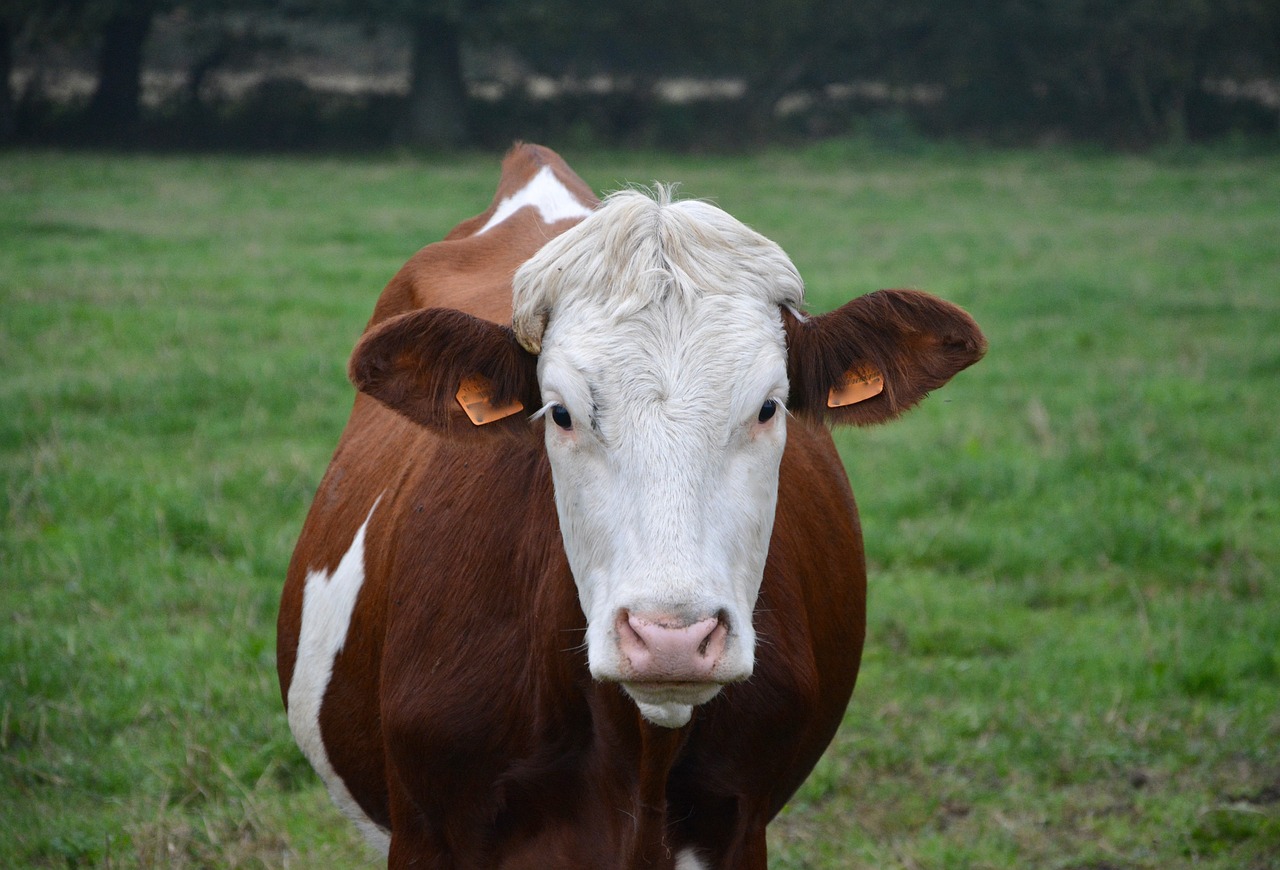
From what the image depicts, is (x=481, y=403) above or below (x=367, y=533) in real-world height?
above

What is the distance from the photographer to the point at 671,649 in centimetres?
201

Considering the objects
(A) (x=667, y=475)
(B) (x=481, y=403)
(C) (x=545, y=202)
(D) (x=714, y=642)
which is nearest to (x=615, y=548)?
(A) (x=667, y=475)

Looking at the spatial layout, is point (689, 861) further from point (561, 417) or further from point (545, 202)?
point (545, 202)

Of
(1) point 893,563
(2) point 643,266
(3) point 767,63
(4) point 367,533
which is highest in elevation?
(2) point 643,266

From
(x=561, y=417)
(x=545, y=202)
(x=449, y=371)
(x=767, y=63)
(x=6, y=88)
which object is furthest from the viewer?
(x=767, y=63)

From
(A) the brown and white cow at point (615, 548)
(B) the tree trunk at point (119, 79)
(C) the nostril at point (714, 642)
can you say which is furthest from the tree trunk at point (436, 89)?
(C) the nostril at point (714, 642)

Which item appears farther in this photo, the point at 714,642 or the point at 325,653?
the point at 325,653

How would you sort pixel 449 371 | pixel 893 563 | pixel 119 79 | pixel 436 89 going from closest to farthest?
pixel 449 371, pixel 893 563, pixel 119 79, pixel 436 89

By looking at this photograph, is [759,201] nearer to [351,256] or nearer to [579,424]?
[351,256]

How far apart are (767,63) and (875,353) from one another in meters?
28.4

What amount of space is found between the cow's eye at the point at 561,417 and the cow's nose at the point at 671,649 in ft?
1.40

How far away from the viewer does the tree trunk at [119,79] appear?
1010 inches

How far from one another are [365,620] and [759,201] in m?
15.5

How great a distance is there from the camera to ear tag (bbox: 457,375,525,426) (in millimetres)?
2543
